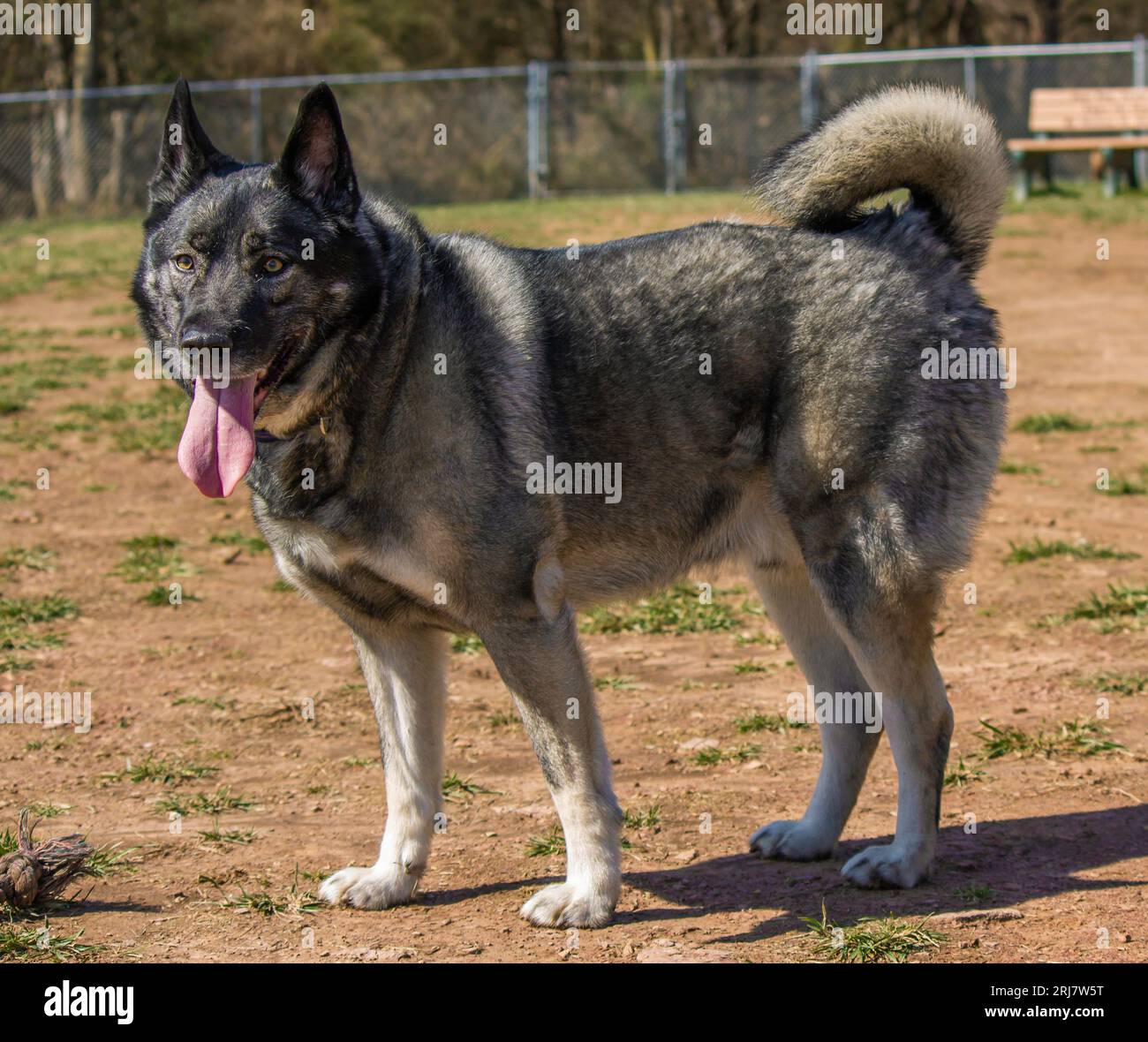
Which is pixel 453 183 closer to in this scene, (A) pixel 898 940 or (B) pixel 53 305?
(B) pixel 53 305

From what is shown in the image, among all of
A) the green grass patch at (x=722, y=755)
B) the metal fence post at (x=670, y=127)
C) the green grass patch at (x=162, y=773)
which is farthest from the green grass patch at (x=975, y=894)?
the metal fence post at (x=670, y=127)

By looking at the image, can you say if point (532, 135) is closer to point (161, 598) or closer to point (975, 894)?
point (161, 598)

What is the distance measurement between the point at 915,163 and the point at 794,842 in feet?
6.94

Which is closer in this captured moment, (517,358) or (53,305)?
(517,358)

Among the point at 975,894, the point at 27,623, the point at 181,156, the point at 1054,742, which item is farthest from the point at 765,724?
the point at 27,623

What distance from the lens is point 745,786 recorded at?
510 centimetres

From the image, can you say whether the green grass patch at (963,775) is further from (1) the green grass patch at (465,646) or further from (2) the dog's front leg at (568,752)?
(1) the green grass patch at (465,646)

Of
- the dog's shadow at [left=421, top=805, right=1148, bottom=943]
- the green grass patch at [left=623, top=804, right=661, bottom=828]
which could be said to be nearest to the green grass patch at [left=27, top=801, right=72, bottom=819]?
the dog's shadow at [left=421, top=805, right=1148, bottom=943]

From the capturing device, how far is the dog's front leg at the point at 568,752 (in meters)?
3.99

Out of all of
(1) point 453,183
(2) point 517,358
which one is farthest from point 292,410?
(1) point 453,183

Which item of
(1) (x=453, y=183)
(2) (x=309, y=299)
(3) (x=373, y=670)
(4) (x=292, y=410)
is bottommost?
(3) (x=373, y=670)

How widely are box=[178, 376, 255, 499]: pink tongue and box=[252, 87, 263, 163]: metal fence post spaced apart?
2056 centimetres

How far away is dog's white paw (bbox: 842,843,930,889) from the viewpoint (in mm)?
4211

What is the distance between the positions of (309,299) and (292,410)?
1.01 feet
